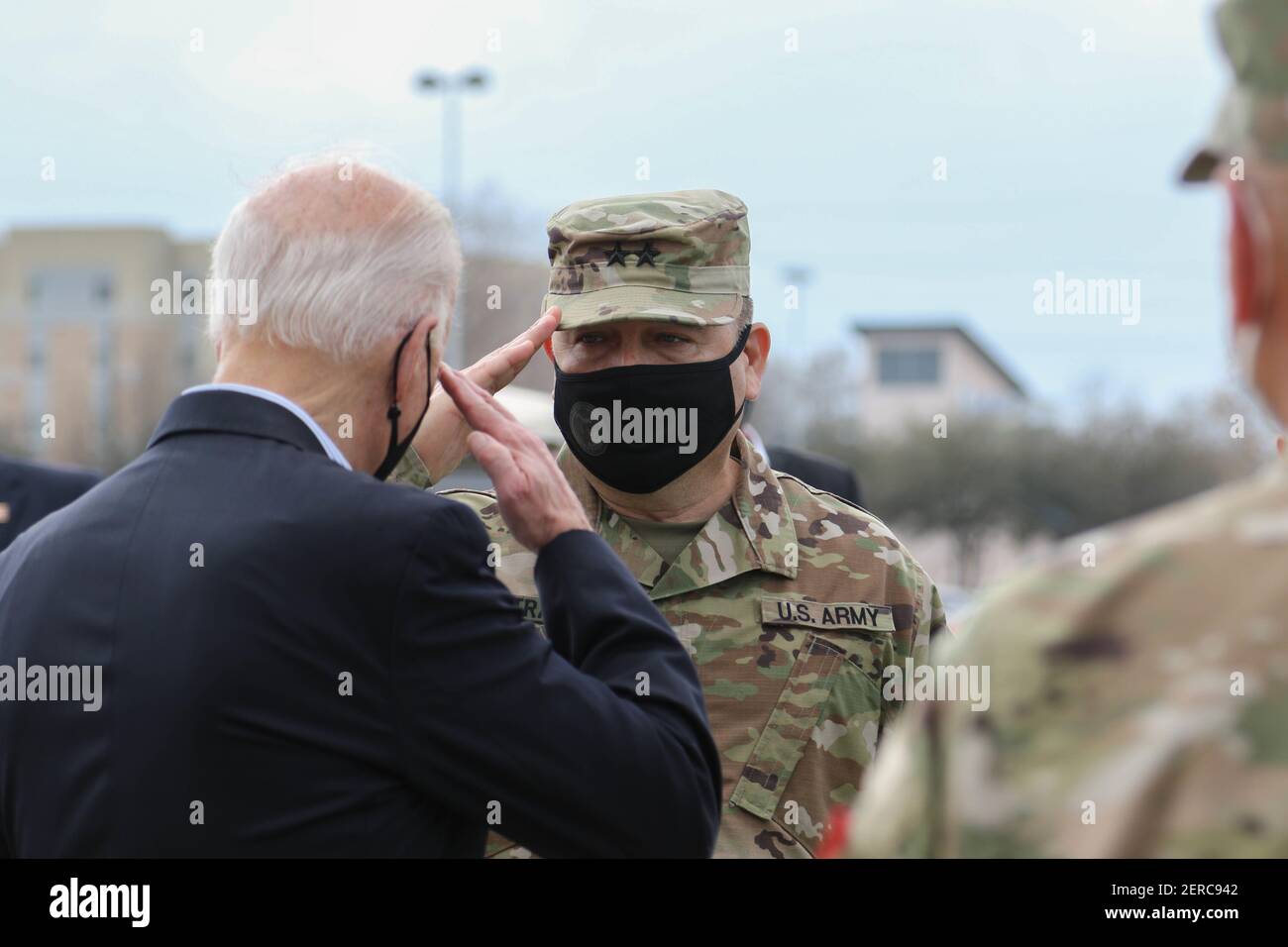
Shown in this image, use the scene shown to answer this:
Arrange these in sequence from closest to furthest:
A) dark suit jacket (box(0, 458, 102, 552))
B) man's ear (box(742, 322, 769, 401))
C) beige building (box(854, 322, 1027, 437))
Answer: man's ear (box(742, 322, 769, 401)) → dark suit jacket (box(0, 458, 102, 552)) → beige building (box(854, 322, 1027, 437))

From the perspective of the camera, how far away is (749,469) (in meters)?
3.61

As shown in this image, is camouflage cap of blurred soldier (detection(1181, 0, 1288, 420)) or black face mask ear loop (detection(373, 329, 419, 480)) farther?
black face mask ear loop (detection(373, 329, 419, 480))

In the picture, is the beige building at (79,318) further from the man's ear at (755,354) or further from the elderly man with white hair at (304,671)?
the elderly man with white hair at (304,671)

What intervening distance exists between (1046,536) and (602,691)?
39.2 m

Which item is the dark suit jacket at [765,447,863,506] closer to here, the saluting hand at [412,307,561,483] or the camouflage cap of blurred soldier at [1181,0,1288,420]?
the saluting hand at [412,307,561,483]

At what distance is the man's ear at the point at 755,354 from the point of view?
3.61 meters

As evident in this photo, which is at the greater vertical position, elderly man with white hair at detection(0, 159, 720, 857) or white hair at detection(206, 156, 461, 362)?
white hair at detection(206, 156, 461, 362)

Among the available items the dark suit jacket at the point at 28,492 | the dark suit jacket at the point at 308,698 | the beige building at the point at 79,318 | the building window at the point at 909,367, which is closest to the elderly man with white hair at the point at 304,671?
the dark suit jacket at the point at 308,698

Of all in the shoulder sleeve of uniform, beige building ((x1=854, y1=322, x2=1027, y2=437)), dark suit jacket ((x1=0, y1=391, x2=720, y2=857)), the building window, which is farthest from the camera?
the building window

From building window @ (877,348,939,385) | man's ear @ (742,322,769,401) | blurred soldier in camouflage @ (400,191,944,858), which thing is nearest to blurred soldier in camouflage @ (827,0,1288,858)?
blurred soldier in camouflage @ (400,191,944,858)

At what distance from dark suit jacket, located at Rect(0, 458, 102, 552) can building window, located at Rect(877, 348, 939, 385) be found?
1905 inches

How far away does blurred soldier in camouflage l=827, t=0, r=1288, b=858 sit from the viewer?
1.25 meters

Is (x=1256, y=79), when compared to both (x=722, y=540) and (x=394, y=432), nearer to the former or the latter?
(x=394, y=432)

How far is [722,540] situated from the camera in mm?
3457
